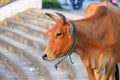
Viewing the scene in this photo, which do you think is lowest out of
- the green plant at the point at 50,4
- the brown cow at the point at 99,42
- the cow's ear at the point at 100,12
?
the green plant at the point at 50,4

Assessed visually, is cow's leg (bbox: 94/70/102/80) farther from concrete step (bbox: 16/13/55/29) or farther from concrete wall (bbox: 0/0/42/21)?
concrete wall (bbox: 0/0/42/21)

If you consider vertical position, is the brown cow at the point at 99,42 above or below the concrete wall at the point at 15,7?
above

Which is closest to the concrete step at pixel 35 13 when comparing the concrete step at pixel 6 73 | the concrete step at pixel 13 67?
the concrete step at pixel 13 67

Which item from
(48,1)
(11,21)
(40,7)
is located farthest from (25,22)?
(48,1)

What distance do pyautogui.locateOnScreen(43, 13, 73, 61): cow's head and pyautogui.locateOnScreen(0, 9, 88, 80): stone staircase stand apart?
223cm

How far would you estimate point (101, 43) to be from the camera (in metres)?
4.43

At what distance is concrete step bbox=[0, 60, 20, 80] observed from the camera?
26.8ft

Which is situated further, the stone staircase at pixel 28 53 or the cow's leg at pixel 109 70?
the stone staircase at pixel 28 53

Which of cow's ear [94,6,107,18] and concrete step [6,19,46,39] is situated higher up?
cow's ear [94,6,107,18]

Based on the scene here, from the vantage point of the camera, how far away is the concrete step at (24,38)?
9.54 metres

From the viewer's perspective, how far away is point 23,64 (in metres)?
8.81

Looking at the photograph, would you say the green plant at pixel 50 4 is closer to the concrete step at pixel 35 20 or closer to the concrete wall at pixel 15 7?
the concrete wall at pixel 15 7

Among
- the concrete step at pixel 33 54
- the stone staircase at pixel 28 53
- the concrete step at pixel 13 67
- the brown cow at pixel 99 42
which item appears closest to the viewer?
the brown cow at pixel 99 42

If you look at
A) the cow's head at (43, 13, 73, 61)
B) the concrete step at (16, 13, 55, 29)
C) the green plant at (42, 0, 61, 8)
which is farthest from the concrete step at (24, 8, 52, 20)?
the cow's head at (43, 13, 73, 61)
